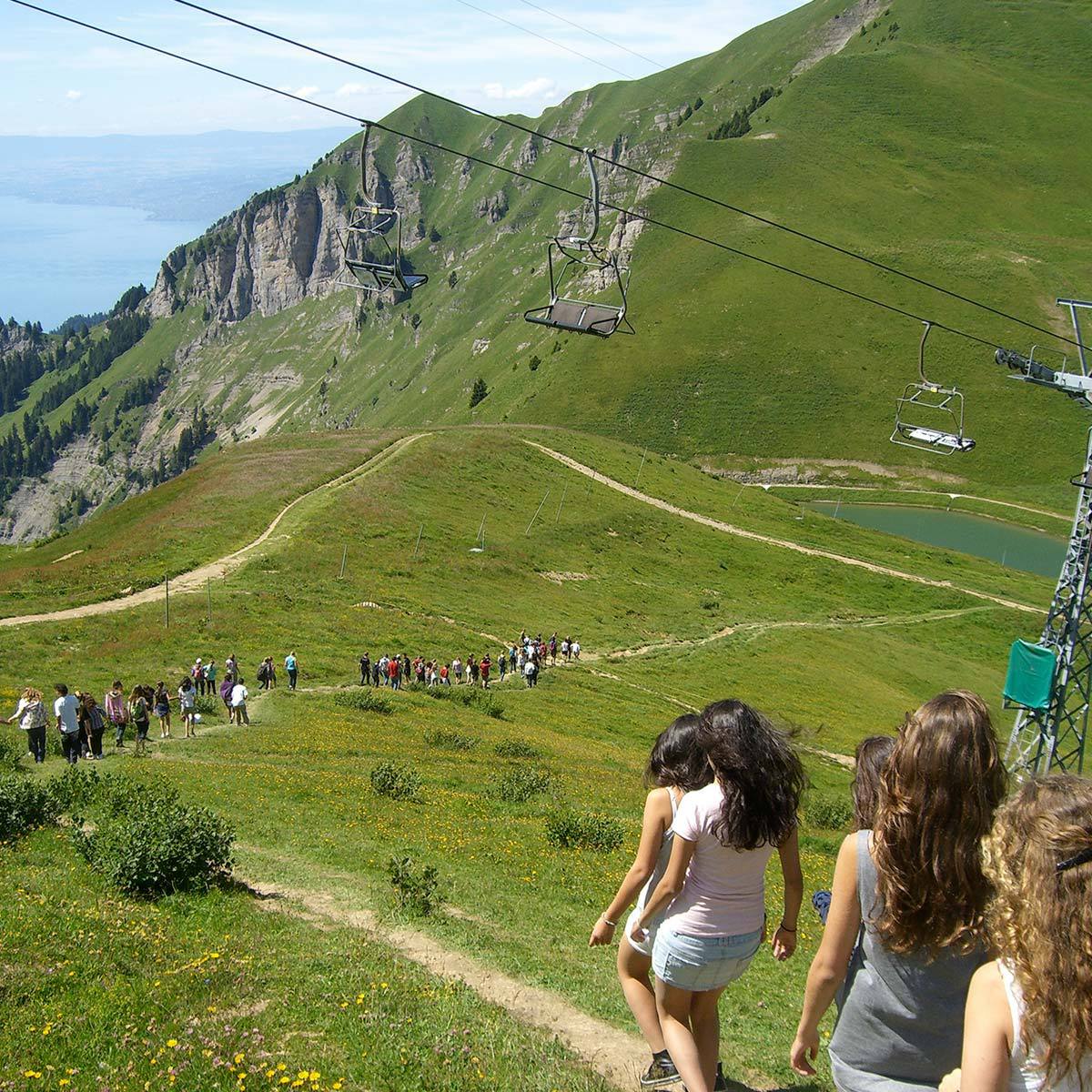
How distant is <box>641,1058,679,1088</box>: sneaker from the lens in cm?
830

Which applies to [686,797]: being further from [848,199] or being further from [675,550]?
[848,199]

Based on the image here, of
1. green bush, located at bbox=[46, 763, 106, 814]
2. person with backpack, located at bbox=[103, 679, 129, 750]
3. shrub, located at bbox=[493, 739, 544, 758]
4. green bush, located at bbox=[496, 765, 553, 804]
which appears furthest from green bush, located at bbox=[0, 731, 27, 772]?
shrub, located at bbox=[493, 739, 544, 758]

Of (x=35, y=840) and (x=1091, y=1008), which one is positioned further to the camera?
(x=35, y=840)

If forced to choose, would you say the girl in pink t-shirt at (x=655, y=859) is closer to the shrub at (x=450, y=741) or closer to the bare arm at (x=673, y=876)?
the bare arm at (x=673, y=876)

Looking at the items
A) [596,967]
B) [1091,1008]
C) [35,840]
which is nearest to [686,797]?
[1091,1008]

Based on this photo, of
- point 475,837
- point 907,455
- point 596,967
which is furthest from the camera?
point 907,455

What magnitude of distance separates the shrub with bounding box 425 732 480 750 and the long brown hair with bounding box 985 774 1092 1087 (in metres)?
27.8

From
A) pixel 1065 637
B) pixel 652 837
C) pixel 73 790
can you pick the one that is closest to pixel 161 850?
pixel 73 790

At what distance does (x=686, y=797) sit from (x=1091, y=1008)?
3521 millimetres

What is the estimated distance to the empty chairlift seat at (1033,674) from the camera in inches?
1260

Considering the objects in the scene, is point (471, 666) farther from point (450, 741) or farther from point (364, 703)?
point (450, 741)

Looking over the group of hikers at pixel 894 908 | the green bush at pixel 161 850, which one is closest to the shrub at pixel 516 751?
the green bush at pixel 161 850

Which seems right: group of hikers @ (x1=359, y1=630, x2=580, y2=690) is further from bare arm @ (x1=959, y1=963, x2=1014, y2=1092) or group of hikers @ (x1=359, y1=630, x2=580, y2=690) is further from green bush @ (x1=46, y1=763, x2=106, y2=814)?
bare arm @ (x1=959, y1=963, x2=1014, y2=1092)

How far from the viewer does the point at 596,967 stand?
1200 centimetres
